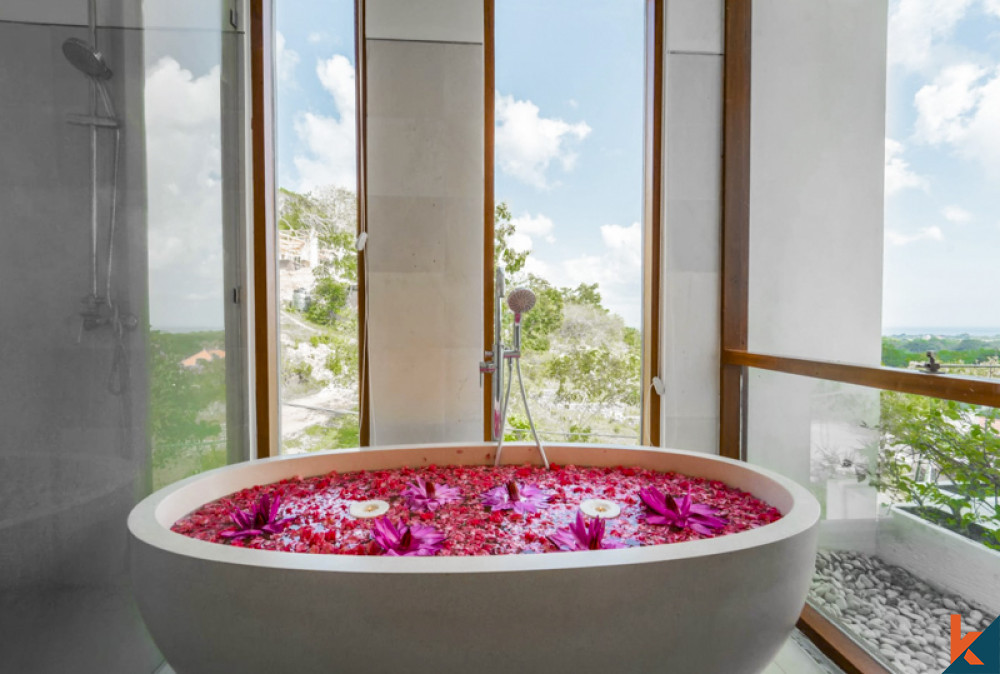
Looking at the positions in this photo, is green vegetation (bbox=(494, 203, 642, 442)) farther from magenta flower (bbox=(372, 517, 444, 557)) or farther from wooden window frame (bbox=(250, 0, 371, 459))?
magenta flower (bbox=(372, 517, 444, 557))

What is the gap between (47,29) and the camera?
1010 mm

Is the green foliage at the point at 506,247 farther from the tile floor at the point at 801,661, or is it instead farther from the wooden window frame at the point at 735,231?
the tile floor at the point at 801,661

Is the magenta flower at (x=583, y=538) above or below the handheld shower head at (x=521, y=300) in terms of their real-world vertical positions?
below

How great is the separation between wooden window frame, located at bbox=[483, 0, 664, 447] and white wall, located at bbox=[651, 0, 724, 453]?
4cm

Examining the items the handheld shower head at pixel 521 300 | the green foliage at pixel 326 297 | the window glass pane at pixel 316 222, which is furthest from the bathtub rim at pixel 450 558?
the green foliage at pixel 326 297

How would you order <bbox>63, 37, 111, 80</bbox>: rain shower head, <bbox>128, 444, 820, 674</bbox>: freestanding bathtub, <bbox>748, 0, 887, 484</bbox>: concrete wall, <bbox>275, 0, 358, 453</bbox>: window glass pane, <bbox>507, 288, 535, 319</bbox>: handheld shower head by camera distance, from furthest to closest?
<bbox>748, 0, 887, 484</bbox>: concrete wall → <bbox>275, 0, 358, 453</bbox>: window glass pane → <bbox>507, 288, 535, 319</bbox>: handheld shower head → <bbox>63, 37, 111, 80</bbox>: rain shower head → <bbox>128, 444, 820, 674</bbox>: freestanding bathtub

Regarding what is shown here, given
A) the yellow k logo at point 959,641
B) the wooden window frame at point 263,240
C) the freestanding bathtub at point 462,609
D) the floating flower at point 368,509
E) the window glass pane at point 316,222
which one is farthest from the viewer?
the window glass pane at point 316,222

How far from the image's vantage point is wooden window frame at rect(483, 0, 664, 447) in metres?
2.24

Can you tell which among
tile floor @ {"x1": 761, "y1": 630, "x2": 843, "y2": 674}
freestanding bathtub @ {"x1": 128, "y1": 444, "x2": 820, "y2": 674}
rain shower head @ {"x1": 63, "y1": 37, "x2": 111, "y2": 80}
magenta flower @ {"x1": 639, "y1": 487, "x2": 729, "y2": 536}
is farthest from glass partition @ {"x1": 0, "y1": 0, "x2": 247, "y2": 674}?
tile floor @ {"x1": 761, "y1": 630, "x2": 843, "y2": 674}

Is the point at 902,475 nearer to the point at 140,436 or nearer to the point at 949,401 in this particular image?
the point at 949,401

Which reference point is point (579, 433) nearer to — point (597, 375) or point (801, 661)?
point (597, 375)

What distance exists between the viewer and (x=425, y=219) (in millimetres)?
2227

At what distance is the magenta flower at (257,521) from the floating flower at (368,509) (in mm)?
175

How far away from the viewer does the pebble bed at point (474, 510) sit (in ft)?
3.95
